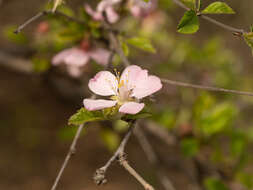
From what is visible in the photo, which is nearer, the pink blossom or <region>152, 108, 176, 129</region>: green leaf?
the pink blossom

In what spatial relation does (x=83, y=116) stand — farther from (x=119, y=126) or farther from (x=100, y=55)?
(x=119, y=126)

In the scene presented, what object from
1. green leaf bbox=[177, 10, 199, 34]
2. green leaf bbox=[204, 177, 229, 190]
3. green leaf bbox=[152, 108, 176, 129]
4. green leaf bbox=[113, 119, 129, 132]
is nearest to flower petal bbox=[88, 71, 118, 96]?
green leaf bbox=[177, 10, 199, 34]

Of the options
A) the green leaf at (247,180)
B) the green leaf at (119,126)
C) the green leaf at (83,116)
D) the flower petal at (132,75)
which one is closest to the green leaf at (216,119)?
the green leaf at (247,180)

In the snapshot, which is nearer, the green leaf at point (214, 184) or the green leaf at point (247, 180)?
the green leaf at point (214, 184)

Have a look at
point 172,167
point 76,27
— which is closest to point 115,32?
point 76,27

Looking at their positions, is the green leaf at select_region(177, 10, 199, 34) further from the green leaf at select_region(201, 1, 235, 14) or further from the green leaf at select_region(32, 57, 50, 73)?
the green leaf at select_region(32, 57, 50, 73)

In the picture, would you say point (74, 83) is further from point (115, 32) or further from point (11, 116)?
point (11, 116)

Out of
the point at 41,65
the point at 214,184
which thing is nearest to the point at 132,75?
the point at 214,184

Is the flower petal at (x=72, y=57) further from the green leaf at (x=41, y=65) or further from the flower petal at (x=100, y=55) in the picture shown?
the green leaf at (x=41, y=65)
